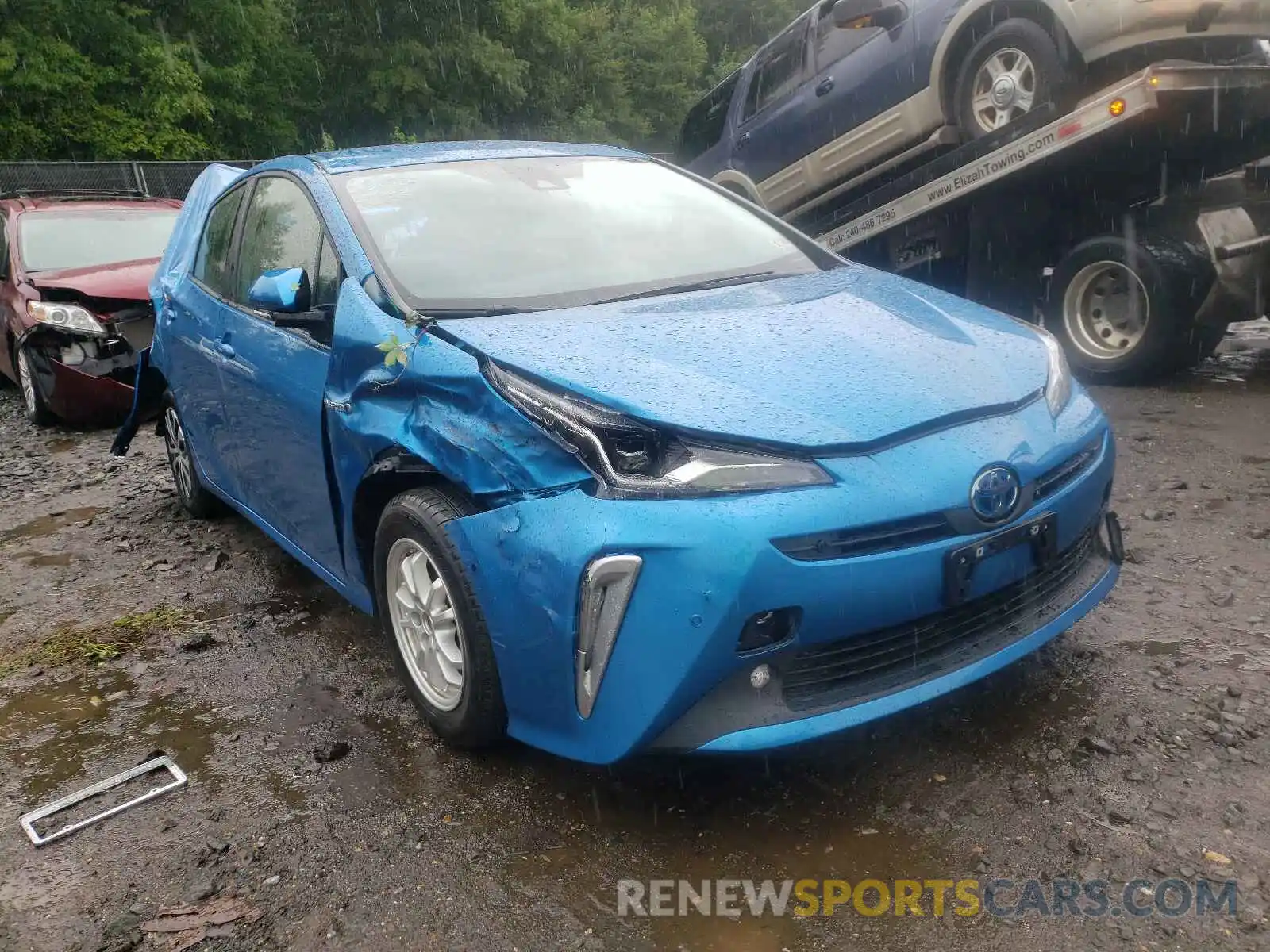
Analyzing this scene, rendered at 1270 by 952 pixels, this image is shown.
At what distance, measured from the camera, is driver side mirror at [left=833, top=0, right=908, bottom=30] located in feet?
21.4

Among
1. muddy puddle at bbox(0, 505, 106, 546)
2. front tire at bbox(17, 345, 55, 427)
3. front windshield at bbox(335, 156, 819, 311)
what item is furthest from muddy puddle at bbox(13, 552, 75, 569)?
front tire at bbox(17, 345, 55, 427)

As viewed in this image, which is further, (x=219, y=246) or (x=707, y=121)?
(x=707, y=121)

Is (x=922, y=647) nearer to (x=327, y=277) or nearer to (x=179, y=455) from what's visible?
(x=327, y=277)

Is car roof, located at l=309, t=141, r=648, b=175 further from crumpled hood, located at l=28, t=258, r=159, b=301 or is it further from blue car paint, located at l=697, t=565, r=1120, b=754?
crumpled hood, located at l=28, t=258, r=159, b=301

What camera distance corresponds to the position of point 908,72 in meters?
6.51

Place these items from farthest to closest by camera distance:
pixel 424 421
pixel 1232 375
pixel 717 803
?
pixel 1232 375
pixel 424 421
pixel 717 803

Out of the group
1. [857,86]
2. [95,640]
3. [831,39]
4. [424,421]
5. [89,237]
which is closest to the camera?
[424,421]

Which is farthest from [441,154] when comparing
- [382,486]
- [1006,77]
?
[1006,77]

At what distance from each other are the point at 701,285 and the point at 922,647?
1.37 meters

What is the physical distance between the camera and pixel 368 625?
3.83 m

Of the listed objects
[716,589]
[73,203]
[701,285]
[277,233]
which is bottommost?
[716,589]

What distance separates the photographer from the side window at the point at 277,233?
11.3ft

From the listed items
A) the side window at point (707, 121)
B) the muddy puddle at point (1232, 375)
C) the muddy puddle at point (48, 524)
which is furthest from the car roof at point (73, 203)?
the muddy puddle at point (1232, 375)

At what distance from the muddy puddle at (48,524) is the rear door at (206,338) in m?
1.17
